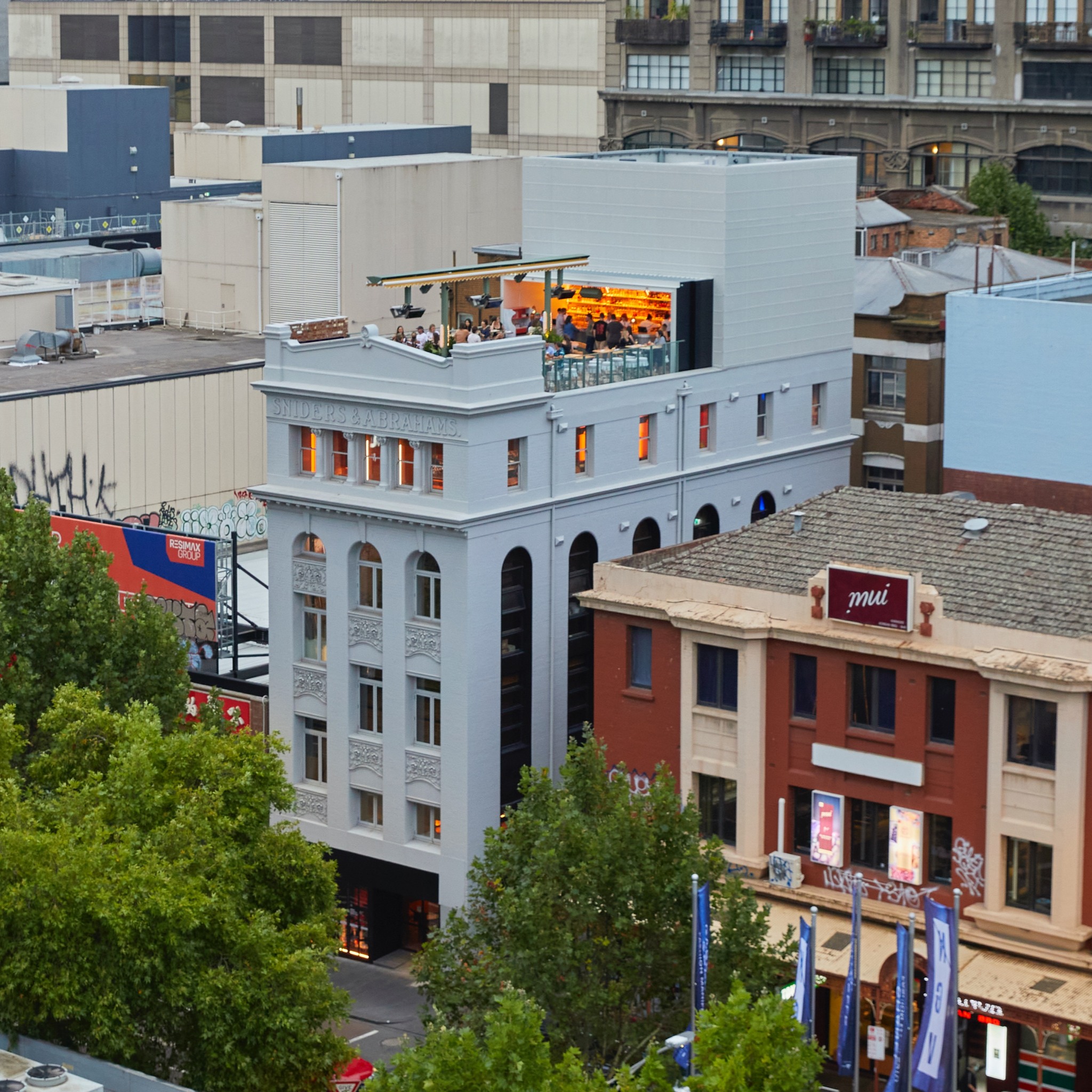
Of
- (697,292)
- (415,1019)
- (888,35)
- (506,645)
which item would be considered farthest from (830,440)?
(888,35)

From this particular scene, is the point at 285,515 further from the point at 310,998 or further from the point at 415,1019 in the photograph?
the point at 310,998

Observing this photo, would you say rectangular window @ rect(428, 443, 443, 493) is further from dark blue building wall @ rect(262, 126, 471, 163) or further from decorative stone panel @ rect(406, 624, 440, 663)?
dark blue building wall @ rect(262, 126, 471, 163)

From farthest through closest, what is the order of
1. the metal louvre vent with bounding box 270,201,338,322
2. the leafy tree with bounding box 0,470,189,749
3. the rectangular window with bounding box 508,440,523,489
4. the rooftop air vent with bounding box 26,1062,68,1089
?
the metal louvre vent with bounding box 270,201,338,322 → the rectangular window with bounding box 508,440,523,489 → the leafy tree with bounding box 0,470,189,749 → the rooftop air vent with bounding box 26,1062,68,1089

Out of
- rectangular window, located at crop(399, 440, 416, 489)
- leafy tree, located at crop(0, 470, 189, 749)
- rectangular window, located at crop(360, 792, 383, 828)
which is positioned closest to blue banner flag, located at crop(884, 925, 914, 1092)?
rectangular window, located at crop(399, 440, 416, 489)

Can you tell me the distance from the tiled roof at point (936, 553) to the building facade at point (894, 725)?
0.09 m

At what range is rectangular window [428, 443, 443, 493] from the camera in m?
72.6

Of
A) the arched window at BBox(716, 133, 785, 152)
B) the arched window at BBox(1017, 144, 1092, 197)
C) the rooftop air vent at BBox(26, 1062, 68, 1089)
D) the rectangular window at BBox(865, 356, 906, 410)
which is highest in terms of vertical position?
the arched window at BBox(716, 133, 785, 152)

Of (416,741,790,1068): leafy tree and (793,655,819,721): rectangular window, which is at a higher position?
(793,655,819,721): rectangular window

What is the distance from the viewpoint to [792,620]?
65062mm

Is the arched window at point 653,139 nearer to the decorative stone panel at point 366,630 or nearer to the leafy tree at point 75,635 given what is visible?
the decorative stone panel at point 366,630

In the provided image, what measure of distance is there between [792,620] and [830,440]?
73.6 feet

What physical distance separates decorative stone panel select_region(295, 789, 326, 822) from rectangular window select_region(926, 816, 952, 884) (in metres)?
22.9

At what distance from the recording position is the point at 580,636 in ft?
252

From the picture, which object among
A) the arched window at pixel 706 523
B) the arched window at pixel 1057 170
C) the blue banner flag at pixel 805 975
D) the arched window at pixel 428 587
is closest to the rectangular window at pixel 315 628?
the arched window at pixel 428 587
